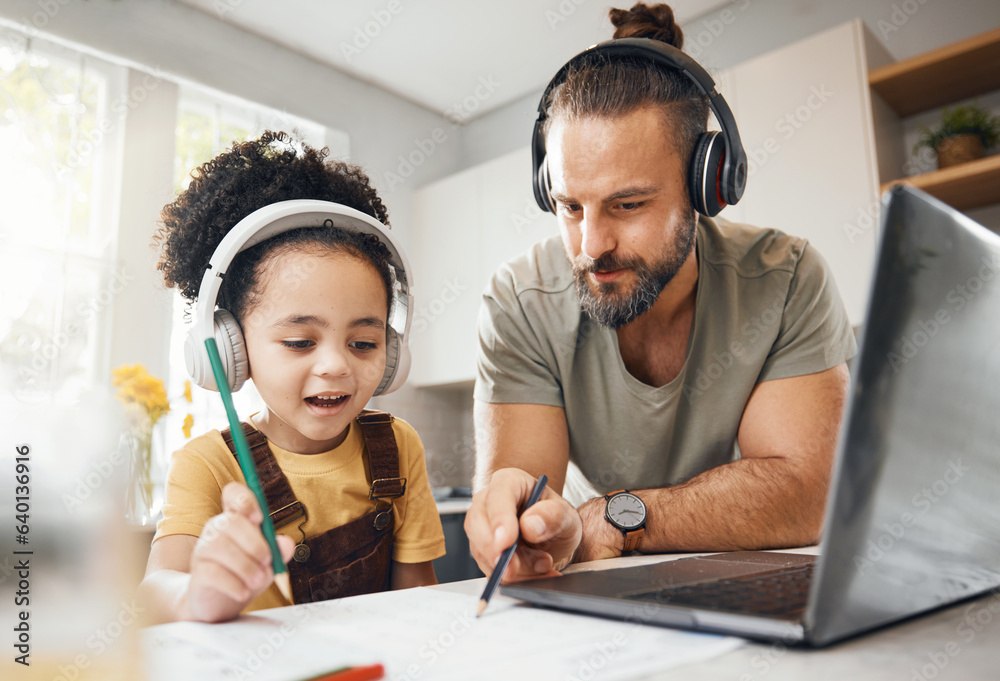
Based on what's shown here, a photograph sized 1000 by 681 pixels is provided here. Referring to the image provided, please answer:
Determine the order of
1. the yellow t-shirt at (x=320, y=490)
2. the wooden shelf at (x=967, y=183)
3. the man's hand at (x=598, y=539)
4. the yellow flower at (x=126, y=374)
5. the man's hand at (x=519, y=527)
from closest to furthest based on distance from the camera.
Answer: the man's hand at (x=519, y=527)
the yellow t-shirt at (x=320, y=490)
the man's hand at (x=598, y=539)
the yellow flower at (x=126, y=374)
the wooden shelf at (x=967, y=183)

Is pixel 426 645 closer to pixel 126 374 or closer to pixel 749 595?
pixel 749 595

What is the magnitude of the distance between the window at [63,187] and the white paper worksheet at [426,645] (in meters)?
1.85

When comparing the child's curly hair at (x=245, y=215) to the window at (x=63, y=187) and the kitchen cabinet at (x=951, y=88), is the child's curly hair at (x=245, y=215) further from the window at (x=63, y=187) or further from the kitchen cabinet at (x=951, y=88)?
the kitchen cabinet at (x=951, y=88)

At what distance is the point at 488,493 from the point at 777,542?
529mm

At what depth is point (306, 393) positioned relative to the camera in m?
0.84

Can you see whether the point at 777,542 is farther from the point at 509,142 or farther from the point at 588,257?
the point at 509,142

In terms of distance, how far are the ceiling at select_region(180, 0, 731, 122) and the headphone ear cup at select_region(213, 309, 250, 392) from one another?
7.91 ft

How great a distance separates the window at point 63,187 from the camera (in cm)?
222

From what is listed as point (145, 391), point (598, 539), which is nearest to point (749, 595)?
point (598, 539)

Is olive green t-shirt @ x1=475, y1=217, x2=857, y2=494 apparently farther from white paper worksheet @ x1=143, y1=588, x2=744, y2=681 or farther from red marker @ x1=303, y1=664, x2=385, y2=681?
red marker @ x1=303, y1=664, x2=385, y2=681

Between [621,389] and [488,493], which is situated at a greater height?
[621,389]

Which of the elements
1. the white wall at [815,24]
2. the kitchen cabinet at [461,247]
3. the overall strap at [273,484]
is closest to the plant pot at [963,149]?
the white wall at [815,24]

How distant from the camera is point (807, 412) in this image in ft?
3.76

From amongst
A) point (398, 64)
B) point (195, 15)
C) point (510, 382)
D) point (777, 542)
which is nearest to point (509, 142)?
point (398, 64)
